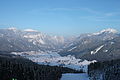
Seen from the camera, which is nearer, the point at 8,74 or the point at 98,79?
the point at 8,74

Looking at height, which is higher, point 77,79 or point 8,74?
point 8,74

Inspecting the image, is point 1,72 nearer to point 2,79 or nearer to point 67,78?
point 2,79

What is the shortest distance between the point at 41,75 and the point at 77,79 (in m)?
27.4

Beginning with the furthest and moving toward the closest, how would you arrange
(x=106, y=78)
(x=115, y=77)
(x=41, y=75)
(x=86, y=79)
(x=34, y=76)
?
(x=86, y=79), (x=41, y=75), (x=34, y=76), (x=106, y=78), (x=115, y=77)

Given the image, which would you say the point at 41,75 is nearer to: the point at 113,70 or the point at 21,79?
the point at 21,79

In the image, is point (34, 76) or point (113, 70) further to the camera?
point (34, 76)

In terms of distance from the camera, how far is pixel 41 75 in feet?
506

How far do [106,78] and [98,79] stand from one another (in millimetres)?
15215

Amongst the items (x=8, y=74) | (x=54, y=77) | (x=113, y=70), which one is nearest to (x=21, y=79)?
(x=8, y=74)

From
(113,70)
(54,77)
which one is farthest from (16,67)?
(113,70)

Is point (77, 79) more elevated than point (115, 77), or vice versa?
point (115, 77)

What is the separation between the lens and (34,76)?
138125 mm

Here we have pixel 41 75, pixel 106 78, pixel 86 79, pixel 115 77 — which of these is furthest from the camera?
pixel 86 79

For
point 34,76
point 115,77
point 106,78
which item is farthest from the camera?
point 34,76
